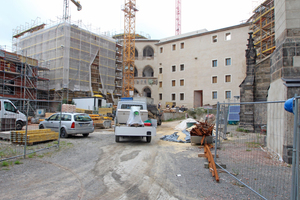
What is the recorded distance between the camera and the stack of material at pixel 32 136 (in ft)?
30.5

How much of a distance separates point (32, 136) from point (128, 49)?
46.4m

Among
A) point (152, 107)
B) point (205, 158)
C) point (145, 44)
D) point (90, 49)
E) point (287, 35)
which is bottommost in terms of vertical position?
point (205, 158)

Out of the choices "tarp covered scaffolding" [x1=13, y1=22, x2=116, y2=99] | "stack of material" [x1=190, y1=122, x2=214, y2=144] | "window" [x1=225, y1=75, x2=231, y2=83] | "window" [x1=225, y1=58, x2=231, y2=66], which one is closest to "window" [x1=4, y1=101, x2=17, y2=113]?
"stack of material" [x1=190, y1=122, x2=214, y2=144]

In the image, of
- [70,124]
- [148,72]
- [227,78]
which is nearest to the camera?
[70,124]

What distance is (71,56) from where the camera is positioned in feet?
116

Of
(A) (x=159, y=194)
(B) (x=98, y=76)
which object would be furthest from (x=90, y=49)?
(A) (x=159, y=194)

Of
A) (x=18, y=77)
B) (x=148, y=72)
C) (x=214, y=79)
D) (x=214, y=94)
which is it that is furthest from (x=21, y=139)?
(x=148, y=72)

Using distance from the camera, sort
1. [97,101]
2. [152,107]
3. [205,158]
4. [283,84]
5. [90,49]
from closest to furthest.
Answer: [283,84] → [205,158] → [152,107] → [97,101] → [90,49]

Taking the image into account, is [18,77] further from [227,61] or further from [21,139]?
[227,61]

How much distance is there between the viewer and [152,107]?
25.4m

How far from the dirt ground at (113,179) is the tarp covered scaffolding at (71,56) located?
2968 centimetres

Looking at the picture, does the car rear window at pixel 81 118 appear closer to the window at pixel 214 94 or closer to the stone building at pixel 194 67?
the stone building at pixel 194 67

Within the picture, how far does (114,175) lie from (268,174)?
391 centimetres

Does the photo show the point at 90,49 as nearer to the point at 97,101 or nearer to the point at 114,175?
the point at 97,101
